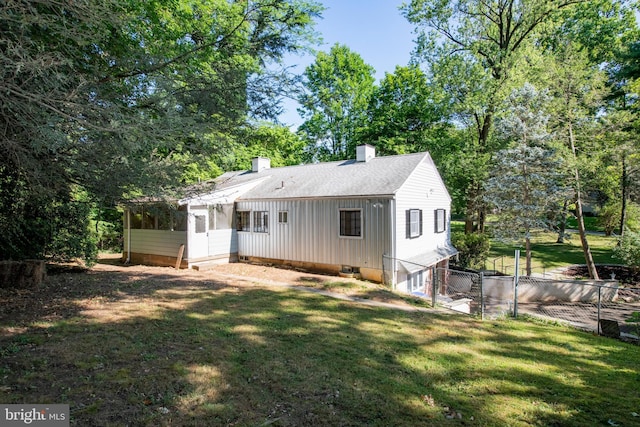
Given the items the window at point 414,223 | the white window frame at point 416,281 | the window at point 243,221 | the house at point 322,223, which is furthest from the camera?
the window at point 243,221

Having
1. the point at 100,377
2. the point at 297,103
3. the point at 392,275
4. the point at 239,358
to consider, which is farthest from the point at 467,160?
the point at 100,377

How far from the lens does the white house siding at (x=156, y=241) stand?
14383 mm

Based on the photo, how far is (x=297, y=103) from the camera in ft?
24.3

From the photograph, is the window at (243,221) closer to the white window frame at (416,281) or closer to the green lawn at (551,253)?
the white window frame at (416,281)

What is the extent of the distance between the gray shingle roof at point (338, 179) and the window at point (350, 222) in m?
0.70

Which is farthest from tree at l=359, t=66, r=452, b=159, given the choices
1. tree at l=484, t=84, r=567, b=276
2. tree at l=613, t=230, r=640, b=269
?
tree at l=613, t=230, r=640, b=269

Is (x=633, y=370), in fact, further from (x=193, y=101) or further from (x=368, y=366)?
(x=193, y=101)

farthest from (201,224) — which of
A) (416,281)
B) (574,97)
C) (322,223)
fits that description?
(574,97)

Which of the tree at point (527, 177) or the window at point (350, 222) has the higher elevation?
the tree at point (527, 177)

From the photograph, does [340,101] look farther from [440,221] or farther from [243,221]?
[243,221]

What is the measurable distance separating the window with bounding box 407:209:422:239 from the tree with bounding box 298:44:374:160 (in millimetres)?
15021

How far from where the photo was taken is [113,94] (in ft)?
19.5

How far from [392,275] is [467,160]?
12913mm

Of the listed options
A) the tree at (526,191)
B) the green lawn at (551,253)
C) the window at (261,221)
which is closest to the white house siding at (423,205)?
the tree at (526,191)
